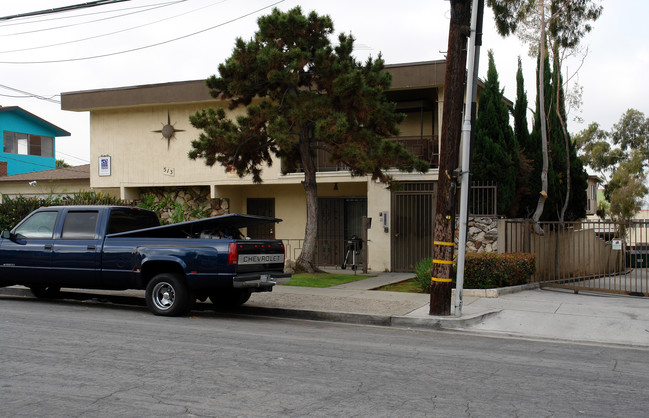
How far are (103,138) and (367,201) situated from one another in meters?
9.91

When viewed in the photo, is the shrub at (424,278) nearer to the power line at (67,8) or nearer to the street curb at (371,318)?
the street curb at (371,318)

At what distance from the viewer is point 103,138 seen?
2227 cm

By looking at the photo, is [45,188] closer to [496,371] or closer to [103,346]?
[103,346]

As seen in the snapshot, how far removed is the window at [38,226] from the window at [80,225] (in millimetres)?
330

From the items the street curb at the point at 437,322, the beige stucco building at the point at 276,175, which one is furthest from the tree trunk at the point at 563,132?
the street curb at the point at 437,322

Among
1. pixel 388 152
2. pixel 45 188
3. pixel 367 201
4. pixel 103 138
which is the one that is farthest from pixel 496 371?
pixel 45 188

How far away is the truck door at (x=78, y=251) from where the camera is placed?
35.8 feet

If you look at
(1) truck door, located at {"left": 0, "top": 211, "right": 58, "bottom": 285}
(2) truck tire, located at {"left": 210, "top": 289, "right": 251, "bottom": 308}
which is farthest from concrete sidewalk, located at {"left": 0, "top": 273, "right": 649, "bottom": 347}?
(1) truck door, located at {"left": 0, "top": 211, "right": 58, "bottom": 285}

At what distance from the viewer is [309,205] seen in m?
16.7

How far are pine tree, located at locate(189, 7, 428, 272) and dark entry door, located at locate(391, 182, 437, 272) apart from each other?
7.97ft

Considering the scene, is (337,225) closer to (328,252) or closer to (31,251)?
(328,252)

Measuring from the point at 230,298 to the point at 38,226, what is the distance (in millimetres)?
3870

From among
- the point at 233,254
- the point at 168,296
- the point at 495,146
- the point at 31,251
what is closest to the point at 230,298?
the point at 168,296

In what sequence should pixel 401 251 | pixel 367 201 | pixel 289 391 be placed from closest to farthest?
pixel 289 391 → pixel 401 251 → pixel 367 201
